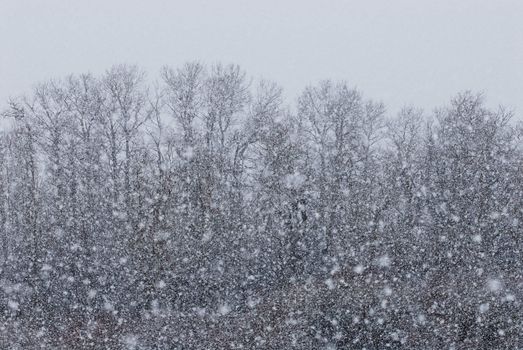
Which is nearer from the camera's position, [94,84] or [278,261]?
[278,261]

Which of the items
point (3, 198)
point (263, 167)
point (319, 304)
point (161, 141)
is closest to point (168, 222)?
point (319, 304)

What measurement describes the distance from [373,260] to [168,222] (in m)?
8.25

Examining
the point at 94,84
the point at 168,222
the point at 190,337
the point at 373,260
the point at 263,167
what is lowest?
the point at 190,337

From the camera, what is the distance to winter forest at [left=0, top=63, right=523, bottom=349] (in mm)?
16422

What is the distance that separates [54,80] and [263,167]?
14042 millimetres

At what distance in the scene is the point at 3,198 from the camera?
33.6m

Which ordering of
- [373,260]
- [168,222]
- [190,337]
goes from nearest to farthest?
[190,337], [168,222], [373,260]

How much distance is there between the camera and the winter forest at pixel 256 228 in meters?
16.4

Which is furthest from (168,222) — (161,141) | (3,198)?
(3,198)

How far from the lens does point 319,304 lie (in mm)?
16938

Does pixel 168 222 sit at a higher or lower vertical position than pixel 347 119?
lower

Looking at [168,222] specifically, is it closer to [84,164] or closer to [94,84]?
[84,164]

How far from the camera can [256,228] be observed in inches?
987

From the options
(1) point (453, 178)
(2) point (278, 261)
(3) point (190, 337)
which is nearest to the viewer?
(3) point (190, 337)
